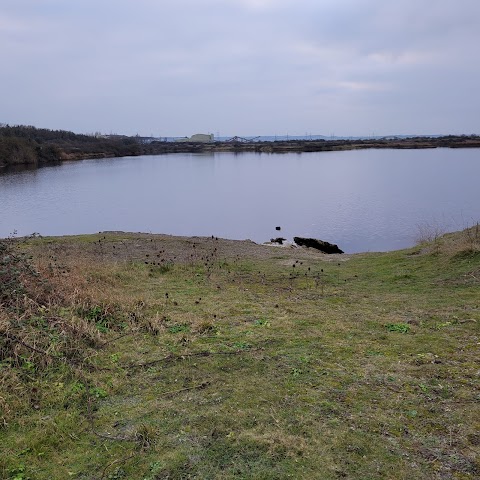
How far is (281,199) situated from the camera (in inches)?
1438

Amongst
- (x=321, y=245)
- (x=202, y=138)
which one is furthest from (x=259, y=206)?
(x=202, y=138)

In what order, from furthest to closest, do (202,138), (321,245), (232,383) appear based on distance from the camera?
(202,138) < (321,245) < (232,383)

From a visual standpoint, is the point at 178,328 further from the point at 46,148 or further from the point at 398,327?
the point at 46,148

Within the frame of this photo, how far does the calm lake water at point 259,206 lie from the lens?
981 inches

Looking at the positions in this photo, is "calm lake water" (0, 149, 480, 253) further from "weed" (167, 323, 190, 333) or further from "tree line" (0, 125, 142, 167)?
"tree line" (0, 125, 142, 167)

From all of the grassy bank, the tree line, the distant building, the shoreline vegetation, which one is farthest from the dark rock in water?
the distant building

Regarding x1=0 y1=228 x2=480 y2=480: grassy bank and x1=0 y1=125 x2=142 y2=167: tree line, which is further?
x1=0 y1=125 x2=142 y2=167: tree line

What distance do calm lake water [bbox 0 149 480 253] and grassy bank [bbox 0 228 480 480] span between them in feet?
51.0

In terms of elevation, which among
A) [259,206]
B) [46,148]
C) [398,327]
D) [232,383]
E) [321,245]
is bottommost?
[321,245]

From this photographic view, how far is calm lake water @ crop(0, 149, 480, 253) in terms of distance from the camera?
2491 centimetres

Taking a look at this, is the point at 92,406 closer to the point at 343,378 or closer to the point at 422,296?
the point at 343,378

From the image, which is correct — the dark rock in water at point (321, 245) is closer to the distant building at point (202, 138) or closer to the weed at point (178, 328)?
the weed at point (178, 328)

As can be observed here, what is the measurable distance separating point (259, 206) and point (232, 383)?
96.5ft

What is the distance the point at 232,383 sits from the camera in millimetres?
4246
